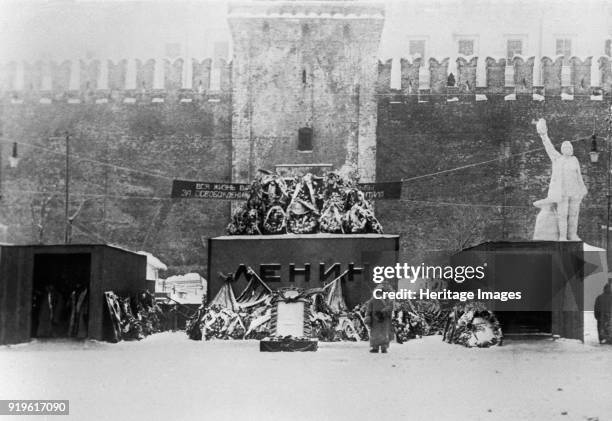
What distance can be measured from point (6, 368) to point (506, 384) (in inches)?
177

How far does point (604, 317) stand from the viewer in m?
9.80

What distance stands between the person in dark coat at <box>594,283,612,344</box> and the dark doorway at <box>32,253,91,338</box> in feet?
16.7

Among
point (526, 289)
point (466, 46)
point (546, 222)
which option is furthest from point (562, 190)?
point (526, 289)

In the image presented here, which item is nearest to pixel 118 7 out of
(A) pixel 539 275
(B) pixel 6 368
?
(B) pixel 6 368

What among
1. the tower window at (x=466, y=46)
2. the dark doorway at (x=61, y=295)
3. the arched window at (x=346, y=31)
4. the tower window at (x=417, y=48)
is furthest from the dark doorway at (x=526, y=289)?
the arched window at (x=346, y=31)

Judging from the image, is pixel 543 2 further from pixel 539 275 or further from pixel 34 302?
pixel 34 302

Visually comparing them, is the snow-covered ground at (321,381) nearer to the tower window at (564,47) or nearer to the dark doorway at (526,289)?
the dark doorway at (526,289)

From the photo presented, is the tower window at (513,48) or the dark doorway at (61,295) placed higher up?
the tower window at (513,48)

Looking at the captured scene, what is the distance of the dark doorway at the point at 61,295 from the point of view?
1041 centimetres

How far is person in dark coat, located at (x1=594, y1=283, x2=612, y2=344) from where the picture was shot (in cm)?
973

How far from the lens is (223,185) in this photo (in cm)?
1517

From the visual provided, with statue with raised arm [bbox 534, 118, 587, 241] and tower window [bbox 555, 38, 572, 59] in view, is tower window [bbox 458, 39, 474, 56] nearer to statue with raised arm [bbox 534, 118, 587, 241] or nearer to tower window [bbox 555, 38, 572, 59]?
Result: tower window [bbox 555, 38, 572, 59]

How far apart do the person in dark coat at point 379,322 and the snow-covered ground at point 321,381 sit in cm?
17

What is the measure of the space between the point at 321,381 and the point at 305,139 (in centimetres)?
693
